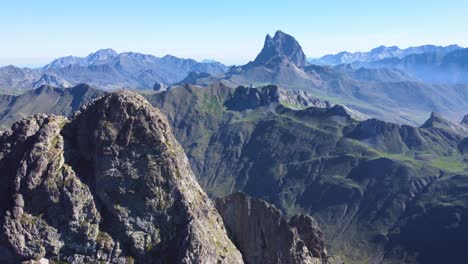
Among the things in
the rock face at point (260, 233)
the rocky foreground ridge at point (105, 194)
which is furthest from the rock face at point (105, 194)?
the rock face at point (260, 233)

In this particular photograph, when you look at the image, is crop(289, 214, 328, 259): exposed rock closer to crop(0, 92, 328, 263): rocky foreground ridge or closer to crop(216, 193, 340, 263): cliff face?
crop(216, 193, 340, 263): cliff face

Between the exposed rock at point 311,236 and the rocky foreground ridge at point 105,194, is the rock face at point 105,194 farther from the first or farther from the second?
the exposed rock at point 311,236

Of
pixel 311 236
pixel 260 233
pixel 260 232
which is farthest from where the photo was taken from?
pixel 311 236

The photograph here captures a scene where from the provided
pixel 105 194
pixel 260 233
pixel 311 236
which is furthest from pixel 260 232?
pixel 105 194

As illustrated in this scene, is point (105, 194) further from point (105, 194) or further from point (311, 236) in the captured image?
point (311, 236)

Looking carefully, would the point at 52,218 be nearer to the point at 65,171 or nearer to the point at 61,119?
the point at 65,171

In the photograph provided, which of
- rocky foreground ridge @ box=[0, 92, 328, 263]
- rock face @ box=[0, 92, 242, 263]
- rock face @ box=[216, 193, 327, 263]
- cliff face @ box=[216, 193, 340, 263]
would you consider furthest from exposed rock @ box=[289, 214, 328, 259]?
rock face @ box=[0, 92, 242, 263]

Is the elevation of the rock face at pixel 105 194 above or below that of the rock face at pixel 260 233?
above
